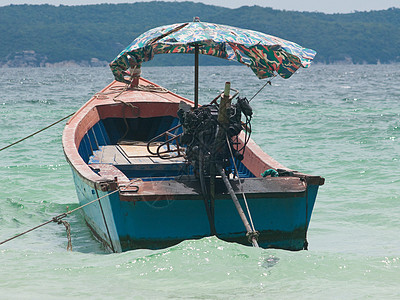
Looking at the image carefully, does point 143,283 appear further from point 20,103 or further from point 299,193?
point 20,103

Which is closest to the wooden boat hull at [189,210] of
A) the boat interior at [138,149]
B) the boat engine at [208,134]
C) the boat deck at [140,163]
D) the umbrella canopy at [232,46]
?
the boat engine at [208,134]

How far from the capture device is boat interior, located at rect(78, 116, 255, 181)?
8.57 meters

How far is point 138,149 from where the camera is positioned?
34.0 ft

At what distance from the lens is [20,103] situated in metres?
30.0

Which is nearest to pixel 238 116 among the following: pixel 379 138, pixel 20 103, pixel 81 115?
pixel 81 115

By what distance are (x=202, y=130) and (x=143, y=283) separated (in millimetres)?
1753

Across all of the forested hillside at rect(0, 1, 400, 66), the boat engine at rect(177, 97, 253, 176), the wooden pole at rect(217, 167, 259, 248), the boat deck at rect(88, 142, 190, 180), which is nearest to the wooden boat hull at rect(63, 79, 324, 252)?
the wooden pole at rect(217, 167, 259, 248)

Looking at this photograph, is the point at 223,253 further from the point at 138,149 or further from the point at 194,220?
the point at 138,149

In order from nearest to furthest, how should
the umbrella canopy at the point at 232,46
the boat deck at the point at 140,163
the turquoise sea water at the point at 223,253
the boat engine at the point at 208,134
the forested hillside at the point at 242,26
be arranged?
the turquoise sea water at the point at 223,253
the boat engine at the point at 208,134
the umbrella canopy at the point at 232,46
the boat deck at the point at 140,163
the forested hillside at the point at 242,26

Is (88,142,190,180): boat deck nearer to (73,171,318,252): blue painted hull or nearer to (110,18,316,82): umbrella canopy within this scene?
(110,18,316,82): umbrella canopy

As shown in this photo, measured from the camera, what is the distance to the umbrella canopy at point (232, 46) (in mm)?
6617

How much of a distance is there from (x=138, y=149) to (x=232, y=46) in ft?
9.93

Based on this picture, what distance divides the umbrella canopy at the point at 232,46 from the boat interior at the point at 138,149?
122cm

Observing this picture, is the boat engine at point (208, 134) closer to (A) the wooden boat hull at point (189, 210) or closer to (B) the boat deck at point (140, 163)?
(A) the wooden boat hull at point (189, 210)
